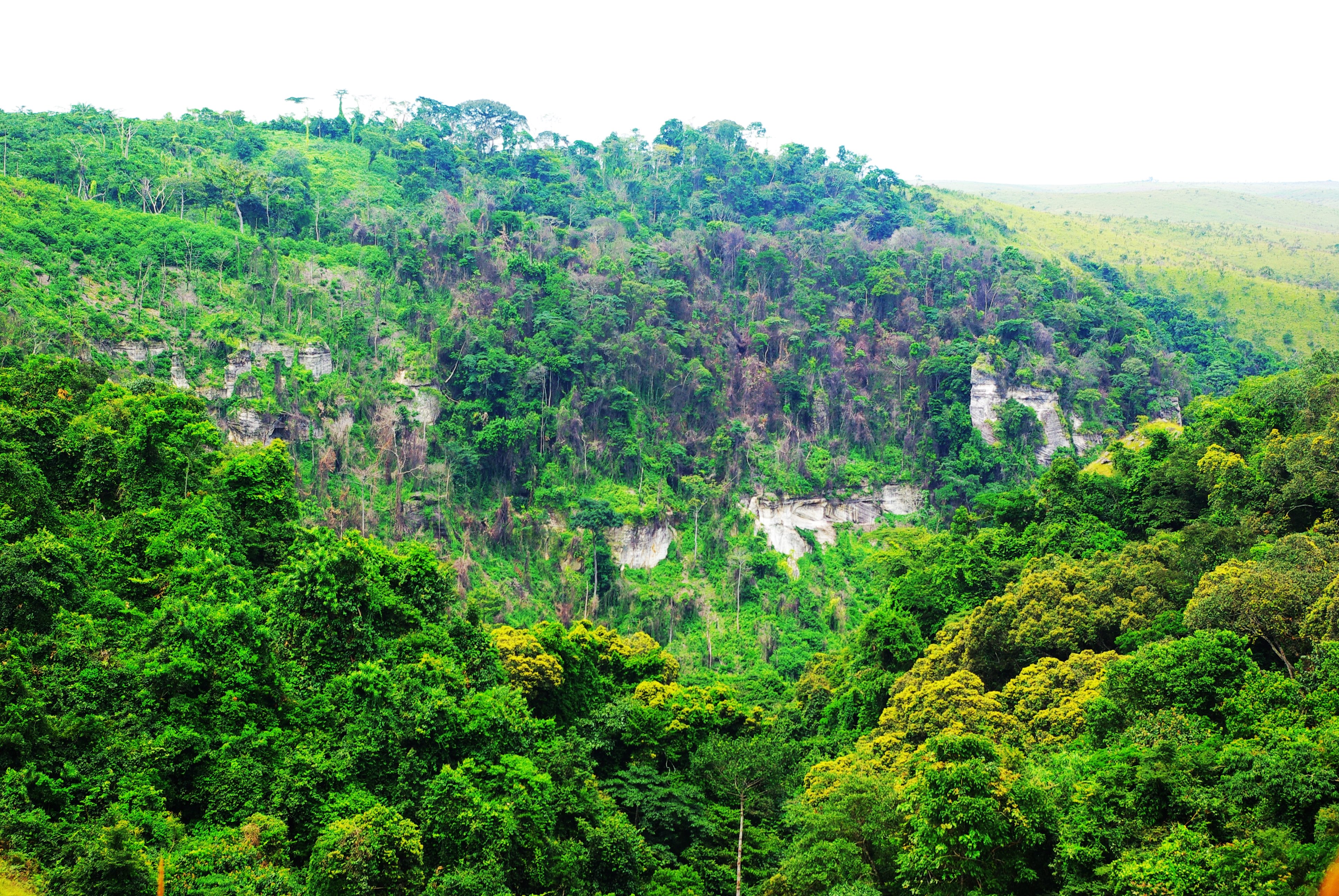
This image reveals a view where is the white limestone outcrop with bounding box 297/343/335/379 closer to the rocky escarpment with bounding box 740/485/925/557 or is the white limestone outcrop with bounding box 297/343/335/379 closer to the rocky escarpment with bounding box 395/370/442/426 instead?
the rocky escarpment with bounding box 395/370/442/426

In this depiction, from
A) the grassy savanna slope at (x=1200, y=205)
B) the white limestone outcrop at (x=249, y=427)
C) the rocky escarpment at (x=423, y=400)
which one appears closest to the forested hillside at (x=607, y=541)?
the white limestone outcrop at (x=249, y=427)

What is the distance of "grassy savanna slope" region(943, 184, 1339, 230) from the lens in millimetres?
108438

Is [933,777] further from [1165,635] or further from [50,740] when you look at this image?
[50,740]

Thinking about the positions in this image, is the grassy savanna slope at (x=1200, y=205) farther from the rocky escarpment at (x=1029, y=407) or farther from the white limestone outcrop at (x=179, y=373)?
the white limestone outcrop at (x=179, y=373)

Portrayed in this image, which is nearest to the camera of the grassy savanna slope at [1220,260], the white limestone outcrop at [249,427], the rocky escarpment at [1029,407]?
the white limestone outcrop at [249,427]

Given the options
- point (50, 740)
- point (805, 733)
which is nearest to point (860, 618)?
point (805, 733)

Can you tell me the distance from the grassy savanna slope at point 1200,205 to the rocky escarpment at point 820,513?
221 ft

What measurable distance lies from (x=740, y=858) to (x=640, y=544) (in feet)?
81.2

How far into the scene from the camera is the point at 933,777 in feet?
52.6

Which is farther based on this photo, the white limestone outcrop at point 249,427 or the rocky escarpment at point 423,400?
the rocky escarpment at point 423,400

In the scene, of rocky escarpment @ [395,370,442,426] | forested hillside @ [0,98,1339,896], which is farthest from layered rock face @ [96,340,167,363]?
rocky escarpment @ [395,370,442,426]

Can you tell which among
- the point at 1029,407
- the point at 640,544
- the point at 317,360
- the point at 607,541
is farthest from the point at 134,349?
the point at 1029,407

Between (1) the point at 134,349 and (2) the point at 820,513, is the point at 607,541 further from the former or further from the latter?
(1) the point at 134,349

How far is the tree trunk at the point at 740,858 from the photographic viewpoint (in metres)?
22.7
